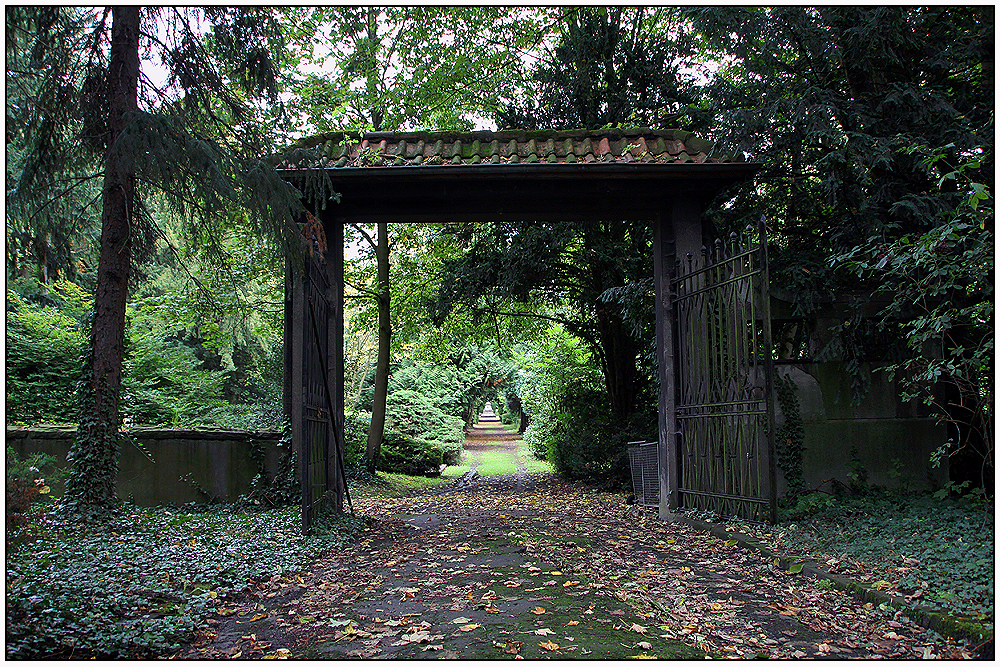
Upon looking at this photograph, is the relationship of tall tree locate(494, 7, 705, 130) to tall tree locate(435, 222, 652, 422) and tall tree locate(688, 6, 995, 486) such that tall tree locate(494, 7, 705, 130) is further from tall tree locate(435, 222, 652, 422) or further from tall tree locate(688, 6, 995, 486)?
tall tree locate(688, 6, 995, 486)

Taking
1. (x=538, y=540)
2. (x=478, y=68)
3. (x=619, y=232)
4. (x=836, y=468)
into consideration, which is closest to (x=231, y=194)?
(x=538, y=540)

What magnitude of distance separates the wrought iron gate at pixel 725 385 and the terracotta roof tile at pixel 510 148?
4.14 ft

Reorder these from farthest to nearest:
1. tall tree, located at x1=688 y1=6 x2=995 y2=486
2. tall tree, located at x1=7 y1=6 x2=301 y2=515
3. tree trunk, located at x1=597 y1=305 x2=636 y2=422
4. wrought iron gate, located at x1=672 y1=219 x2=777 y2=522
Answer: tree trunk, located at x1=597 y1=305 x2=636 y2=422
tall tree, located at x1=688 y1=6 x2=995 y2=486
wrought iron gate, located at x1=672 y1=219 x2=777 y2=522
tall tree, located at x1=7 y1=6 x2=301 y2=515

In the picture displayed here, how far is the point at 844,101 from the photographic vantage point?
6.60 meters

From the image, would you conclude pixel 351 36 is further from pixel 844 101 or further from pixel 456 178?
pixel 844 101

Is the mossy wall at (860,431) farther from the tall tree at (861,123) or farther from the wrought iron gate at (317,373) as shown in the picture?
the wrought iron gate at (317,373)

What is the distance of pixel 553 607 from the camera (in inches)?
161

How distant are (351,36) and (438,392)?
873 cm

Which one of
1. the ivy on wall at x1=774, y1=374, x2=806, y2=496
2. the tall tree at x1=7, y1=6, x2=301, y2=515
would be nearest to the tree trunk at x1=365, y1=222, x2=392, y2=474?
the tall tree at x1=7, y1=6, x2=301, y2=515

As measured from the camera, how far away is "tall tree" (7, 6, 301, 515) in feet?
17.7

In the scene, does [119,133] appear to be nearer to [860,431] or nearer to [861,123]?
[861,123]

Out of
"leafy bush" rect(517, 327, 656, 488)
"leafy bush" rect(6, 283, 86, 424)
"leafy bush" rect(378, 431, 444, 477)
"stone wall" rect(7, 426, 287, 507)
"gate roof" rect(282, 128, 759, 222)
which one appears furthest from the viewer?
"leafy bush" rect(378, 431, 444, 477)

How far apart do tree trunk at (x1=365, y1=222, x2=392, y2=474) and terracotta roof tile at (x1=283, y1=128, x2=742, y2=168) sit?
5.93m

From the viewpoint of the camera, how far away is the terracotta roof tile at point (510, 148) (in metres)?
7.23
